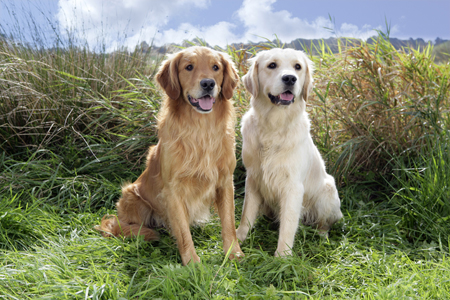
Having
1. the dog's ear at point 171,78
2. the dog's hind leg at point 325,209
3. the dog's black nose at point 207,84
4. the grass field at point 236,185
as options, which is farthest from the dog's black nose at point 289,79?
the grass field at point 236,185

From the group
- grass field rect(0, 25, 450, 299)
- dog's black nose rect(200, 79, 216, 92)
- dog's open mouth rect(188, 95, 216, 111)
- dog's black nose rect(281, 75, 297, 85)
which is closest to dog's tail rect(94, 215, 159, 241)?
grass field rect(0, 25, 450, 299)

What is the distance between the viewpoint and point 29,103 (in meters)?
4.72

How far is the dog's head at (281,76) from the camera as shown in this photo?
8.65 ft

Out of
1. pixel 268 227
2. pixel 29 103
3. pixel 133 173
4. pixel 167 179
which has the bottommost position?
pixel 268 227

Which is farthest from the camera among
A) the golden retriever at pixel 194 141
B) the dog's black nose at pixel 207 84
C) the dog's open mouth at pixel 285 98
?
the dog's open mouth at pixel 285 98

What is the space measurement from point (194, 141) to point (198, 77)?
45 centimetres

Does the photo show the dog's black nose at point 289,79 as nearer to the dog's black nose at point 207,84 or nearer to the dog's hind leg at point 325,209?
the dog's black nose at point 207,84

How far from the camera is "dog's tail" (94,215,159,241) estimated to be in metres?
2.96

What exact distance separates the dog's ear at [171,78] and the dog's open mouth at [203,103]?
0.46ft

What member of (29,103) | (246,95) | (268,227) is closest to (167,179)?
(268,227)

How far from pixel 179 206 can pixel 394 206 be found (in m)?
2.23

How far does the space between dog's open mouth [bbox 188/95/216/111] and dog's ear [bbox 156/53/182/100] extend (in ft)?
0.46

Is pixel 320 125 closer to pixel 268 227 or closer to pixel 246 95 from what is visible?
pixel 246 95

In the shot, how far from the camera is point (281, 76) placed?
2617mm
